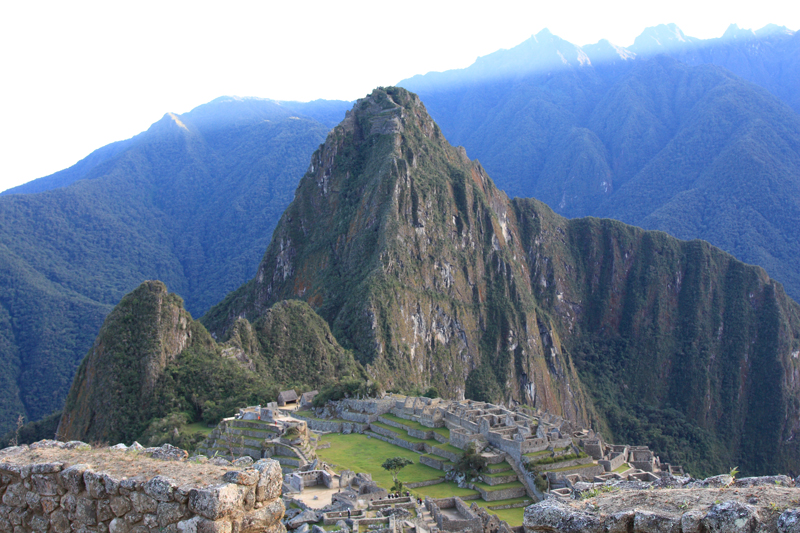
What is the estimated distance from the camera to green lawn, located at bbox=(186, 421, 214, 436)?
196ft

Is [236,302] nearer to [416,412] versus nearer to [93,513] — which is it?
[416,412]

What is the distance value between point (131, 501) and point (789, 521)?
8.21 meters

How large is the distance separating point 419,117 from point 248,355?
90.7 meters

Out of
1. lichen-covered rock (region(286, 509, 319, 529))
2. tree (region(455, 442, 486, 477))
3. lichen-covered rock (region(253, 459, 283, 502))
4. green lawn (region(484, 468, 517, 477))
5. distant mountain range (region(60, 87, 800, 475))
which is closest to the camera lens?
lichen-covered rock (region(253, 459, 283, 502))

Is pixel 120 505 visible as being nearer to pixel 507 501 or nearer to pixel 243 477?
pixel 243 477

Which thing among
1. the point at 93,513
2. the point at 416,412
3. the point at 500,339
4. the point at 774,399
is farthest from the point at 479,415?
the point at 774,399

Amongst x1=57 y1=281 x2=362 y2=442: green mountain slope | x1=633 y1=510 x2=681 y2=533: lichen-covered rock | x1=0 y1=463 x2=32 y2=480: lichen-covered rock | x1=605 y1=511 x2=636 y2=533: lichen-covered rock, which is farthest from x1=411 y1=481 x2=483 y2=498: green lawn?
x1=633 y1=510 x2=681 y2=533: lichen-covered rock

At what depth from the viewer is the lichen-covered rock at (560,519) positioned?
852 centimetres

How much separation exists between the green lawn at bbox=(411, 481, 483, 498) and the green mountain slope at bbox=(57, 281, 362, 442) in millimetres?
24588

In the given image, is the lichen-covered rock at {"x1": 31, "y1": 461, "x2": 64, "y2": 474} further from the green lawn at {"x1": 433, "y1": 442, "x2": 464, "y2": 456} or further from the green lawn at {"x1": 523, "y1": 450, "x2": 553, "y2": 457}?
the green lawn at {"x1": 433, "y1": 442, "x2": 464, "y2": 456}

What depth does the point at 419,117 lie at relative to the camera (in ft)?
531

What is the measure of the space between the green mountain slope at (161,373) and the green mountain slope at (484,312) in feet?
61.7

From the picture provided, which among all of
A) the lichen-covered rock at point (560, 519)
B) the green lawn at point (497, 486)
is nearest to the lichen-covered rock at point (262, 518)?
the lichen-covered rock at point (560, 519)

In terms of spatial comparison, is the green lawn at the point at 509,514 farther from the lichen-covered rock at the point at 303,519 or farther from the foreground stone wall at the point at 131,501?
the foreground stone wall at the point at 131,501
